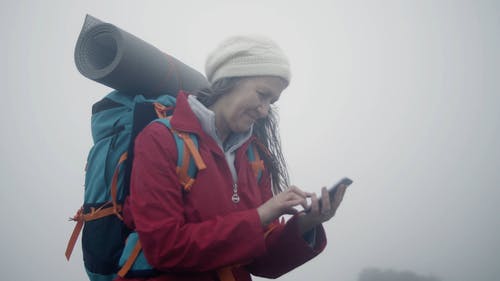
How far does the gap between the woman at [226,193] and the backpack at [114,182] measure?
0.22 ft

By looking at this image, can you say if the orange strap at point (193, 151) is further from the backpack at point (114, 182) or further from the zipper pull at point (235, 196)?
the zipper pull at point (235, 196)

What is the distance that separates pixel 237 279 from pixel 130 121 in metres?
1.18

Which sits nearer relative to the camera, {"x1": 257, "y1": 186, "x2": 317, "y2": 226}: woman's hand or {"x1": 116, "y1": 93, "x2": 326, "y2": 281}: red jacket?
{"x1": 116, "y1": 93, "x2": 326, "y2": 281}: red jacket

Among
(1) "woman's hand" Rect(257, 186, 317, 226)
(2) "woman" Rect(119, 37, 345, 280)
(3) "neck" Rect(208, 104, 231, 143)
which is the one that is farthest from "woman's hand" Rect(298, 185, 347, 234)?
(3) "neck" Rect(208, 104, 231, 143)

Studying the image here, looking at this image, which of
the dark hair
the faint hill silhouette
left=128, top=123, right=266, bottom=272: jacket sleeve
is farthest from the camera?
the faint hill silhouette

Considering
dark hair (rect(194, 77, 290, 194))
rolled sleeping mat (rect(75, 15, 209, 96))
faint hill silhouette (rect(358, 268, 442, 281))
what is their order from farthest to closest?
faint hill silhouette (rect(358, 268, 442, 281)) → dark hair (rect(194, 77, 290, 194)) → rolled sleeping mat (rect(75, 15, 209, 96))

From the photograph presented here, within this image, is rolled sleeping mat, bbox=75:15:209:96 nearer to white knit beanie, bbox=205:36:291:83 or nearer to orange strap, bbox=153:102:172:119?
orange strap, bbox=153:102:172:119

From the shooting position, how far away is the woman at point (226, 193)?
140 cm

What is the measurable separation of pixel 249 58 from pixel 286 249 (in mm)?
1253

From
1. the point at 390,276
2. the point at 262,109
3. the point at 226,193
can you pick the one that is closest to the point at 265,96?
the point at 262,109

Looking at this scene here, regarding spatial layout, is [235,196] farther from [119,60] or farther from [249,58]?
[119,60]

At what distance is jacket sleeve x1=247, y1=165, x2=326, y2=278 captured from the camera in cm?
187

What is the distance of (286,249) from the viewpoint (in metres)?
1.92

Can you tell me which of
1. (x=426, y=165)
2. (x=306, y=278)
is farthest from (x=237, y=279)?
(x=426, y=165)
